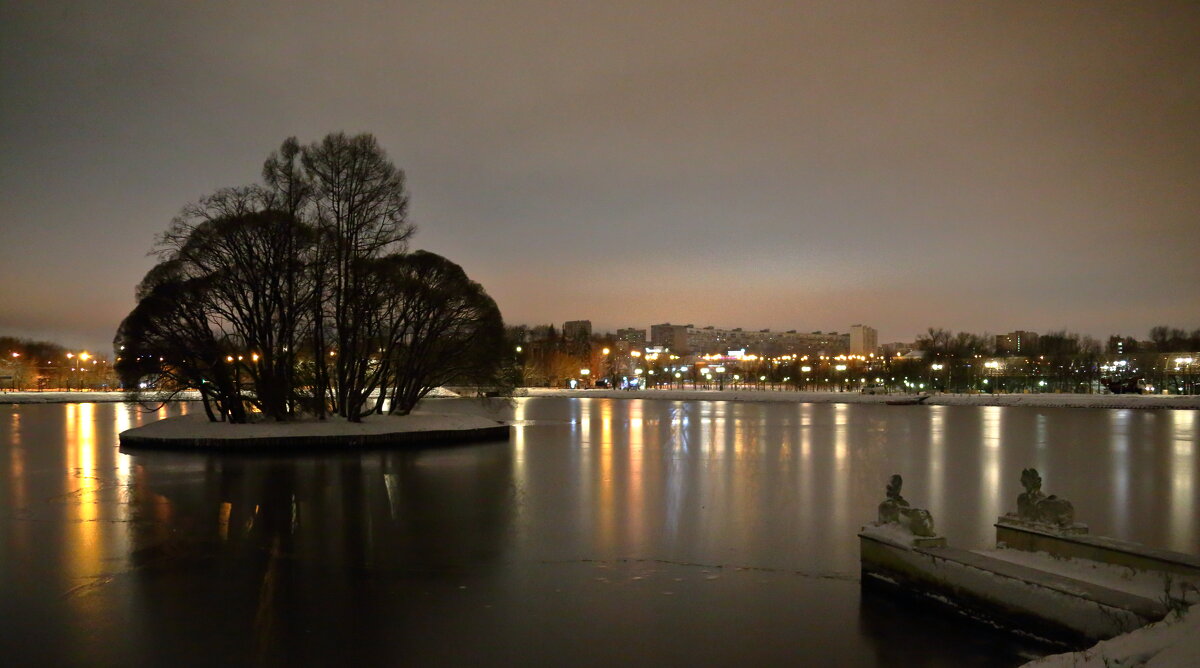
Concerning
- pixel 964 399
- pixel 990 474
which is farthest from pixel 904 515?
pixel 964 399

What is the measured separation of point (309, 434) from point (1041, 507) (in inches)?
981

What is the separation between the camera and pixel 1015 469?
20.6m

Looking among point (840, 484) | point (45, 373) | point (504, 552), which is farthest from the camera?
point (45, 373)

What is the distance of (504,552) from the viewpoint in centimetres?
1120

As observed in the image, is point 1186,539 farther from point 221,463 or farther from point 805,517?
point 221,463

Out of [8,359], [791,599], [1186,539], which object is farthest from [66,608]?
[8,359]

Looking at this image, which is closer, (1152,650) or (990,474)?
(1152,650)

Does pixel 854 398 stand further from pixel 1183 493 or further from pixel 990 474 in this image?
pixel 1183 493

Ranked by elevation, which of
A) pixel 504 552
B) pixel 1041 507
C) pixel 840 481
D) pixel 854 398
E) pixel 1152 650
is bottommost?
pixel 854 398

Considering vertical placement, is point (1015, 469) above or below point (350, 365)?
below

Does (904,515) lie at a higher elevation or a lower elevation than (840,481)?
higher

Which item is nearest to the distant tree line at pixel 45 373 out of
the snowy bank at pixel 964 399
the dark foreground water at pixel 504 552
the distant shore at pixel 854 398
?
the distant shore at pixel 854 398

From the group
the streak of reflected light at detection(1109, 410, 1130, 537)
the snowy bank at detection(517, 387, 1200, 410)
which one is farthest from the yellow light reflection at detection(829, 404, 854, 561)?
the snowy bank at detection(517, 387, 1200, 410)

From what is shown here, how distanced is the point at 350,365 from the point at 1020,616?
28.8 m
